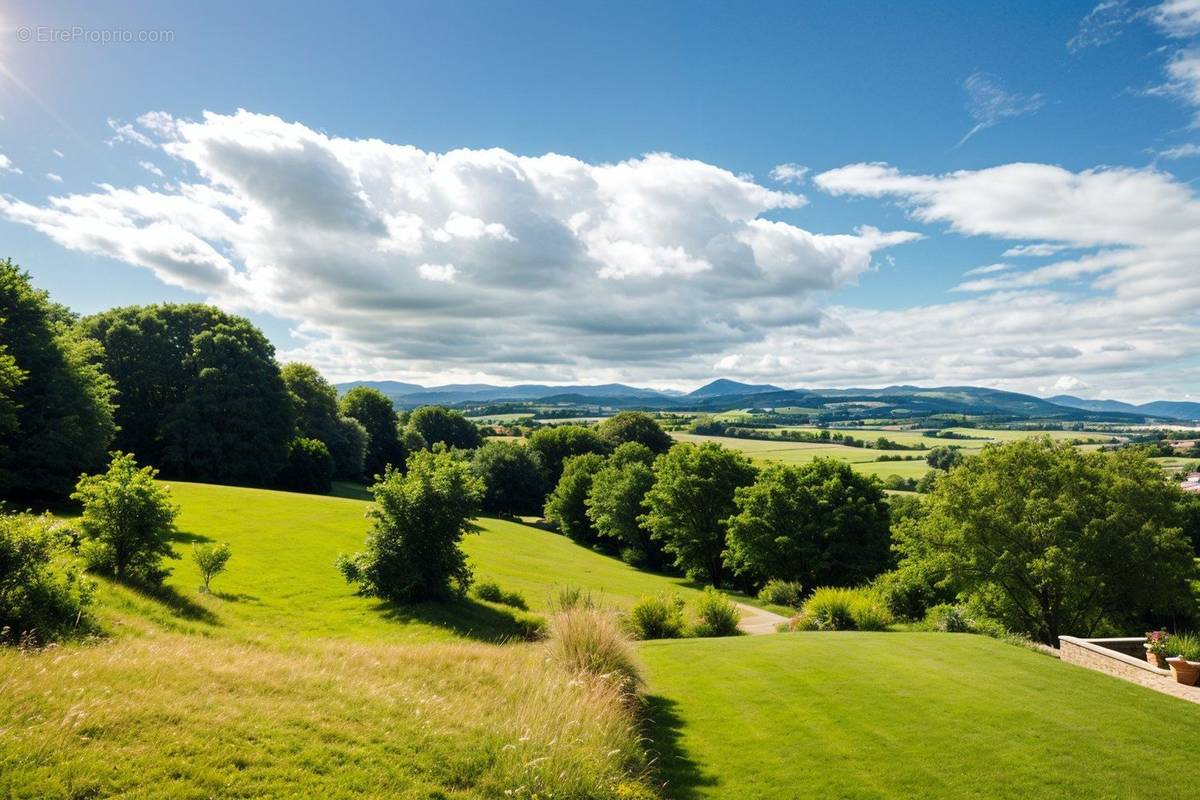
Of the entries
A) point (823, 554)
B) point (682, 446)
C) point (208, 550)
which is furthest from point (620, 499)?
point (208, 550)

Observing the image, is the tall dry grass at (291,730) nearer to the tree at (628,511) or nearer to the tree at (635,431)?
the tree at (628,511)

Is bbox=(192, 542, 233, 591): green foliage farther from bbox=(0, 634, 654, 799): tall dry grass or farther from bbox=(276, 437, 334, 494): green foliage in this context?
bbox=(276, 437, 334, 494): green foliage

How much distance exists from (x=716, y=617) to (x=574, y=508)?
1981 inches

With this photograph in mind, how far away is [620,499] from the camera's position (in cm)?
6062

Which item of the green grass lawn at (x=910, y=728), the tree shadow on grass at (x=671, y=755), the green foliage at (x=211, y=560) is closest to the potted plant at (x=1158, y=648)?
the green grass lawn at (x=910, y=728)

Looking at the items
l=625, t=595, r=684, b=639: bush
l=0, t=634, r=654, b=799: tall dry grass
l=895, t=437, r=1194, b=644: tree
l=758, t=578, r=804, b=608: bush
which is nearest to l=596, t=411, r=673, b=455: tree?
l=758, t=578, r=804, b=608: bush

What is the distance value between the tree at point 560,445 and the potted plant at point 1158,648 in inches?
2836

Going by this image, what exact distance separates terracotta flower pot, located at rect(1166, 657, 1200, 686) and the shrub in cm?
1203

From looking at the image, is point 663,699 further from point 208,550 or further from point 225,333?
point 225,333

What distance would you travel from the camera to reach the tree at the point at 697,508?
172 feet

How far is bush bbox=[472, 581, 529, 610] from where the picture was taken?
78.4 ft

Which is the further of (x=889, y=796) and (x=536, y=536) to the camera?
(x=536, y=536)

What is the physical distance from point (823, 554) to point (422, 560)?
30911 mm

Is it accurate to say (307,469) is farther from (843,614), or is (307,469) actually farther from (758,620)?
(843,614)
